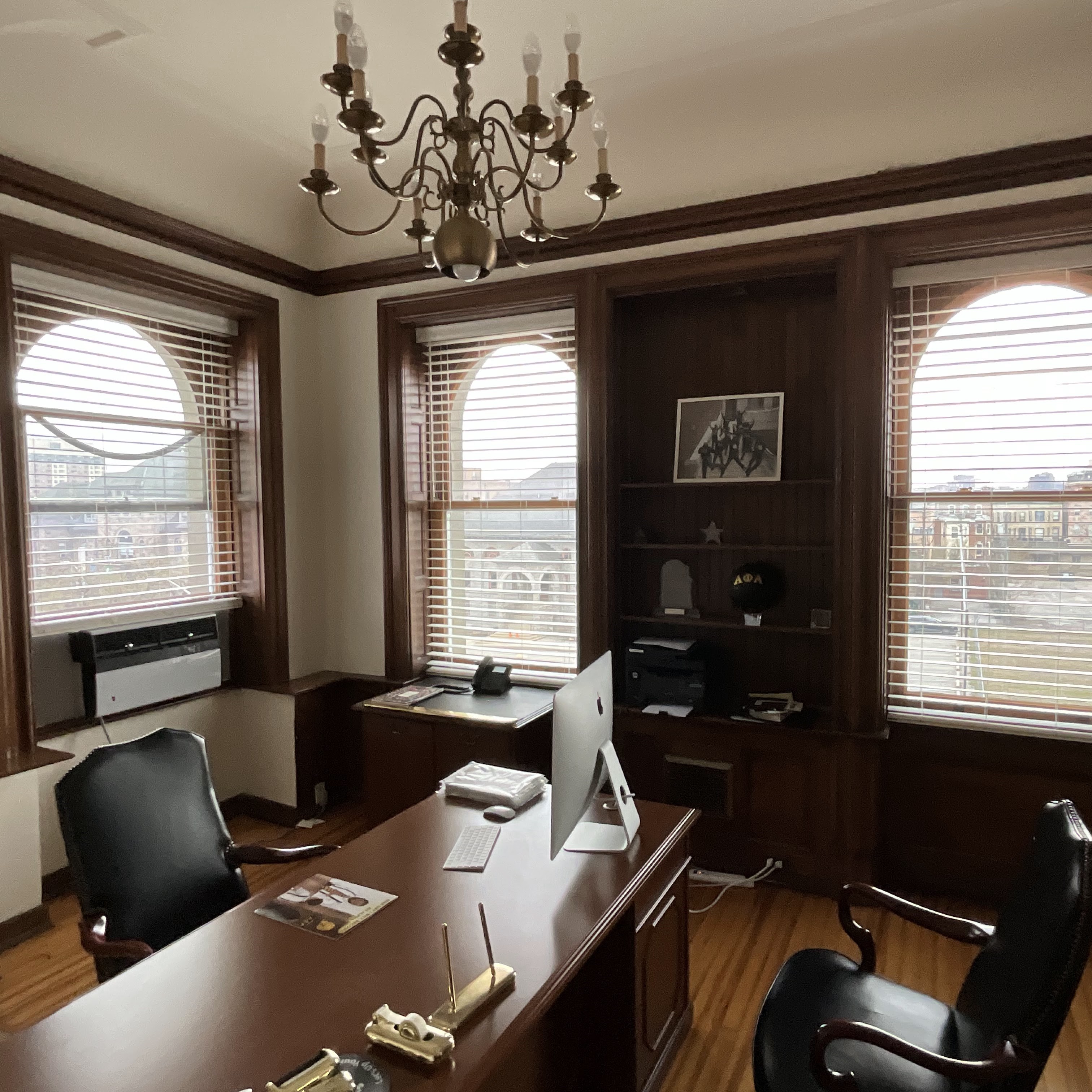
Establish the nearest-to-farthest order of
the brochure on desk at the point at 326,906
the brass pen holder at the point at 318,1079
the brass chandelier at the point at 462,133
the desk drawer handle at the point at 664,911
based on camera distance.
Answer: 1. the brass pen holder at the point at 318,1079
2. the brass chandelier at the point at 462,133
3. the brochure on desk at the point at 326,906
4. the desk drawer handle at the point at 664,911

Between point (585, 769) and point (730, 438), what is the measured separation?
1943 millimetres

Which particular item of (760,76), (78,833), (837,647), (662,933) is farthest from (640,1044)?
(760,76)

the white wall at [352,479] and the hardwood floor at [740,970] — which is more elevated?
the white wall at [352,479]

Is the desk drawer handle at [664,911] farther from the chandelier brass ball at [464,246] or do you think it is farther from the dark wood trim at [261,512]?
the dark wood trim at [261,512]

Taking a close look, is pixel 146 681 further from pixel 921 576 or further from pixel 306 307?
pixel 921 576

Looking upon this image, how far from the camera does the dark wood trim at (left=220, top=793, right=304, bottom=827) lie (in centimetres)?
402

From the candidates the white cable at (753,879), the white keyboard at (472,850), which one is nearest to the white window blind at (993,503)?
the white cable at (753,879)

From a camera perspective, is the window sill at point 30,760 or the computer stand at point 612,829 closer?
the computer stand at point 612,829

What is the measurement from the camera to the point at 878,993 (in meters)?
1.92

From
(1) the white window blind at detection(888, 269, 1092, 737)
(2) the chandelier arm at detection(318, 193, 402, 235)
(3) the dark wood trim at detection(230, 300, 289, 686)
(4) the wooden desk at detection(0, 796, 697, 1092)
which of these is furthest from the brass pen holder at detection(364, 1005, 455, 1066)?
(3) the dark wood trim at detection(230, 300, 289, 686)

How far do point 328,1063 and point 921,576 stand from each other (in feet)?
9.17

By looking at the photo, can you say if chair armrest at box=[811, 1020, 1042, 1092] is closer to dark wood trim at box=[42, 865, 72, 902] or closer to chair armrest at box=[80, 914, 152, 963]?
chair armrest at box=[80, 914, 152, 963]

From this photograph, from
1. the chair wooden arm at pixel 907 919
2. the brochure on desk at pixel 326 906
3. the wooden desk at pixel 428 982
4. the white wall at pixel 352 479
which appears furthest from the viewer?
the white wall at pixel 352 479

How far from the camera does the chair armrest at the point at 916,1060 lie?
4.80 ft
